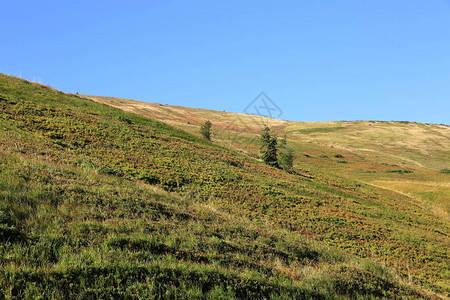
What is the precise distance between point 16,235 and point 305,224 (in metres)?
16.7

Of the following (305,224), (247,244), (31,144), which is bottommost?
(305,224)

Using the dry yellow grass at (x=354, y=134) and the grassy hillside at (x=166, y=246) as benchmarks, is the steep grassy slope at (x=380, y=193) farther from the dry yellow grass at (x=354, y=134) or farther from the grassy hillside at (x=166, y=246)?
the dry yellow grass at (x=354, y=134)

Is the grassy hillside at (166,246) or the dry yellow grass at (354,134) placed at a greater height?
the dry yellow grass at (354,134)

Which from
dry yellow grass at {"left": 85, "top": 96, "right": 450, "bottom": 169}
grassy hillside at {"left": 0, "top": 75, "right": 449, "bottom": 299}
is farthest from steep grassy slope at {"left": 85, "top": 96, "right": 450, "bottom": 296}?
dry yellow grass at {"left": 85, "top": 96, "right": 450, "bottom": 169}

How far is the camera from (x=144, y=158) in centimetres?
2439

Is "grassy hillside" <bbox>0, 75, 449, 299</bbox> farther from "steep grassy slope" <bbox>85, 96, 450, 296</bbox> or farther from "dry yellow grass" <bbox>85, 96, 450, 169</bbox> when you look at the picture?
"dry yellow grass" <bbox>85, 96, 450, 169</bbox>

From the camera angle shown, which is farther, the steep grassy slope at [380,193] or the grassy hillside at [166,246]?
the steep grassy slope at [380,193]

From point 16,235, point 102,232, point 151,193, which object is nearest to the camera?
point 16,235

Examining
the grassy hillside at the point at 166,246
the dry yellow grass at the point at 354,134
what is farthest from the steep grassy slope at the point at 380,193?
the dry yellow grass at the point at 354,134

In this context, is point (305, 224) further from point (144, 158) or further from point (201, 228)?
point (144, 158)

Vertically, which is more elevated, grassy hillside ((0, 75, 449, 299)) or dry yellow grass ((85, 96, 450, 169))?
dry yellow grass ((85, 96, 450, 169))

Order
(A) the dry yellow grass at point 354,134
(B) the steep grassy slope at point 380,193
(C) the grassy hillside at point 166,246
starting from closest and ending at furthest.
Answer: (C) the grassy hillside at point 166,246, (B) the steep grassy slope at point 380,193, (A) the dry yellow grass at point 354,134

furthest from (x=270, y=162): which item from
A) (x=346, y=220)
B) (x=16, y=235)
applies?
(x=16, y=235)

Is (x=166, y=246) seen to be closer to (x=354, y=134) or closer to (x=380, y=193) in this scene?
(x=380, y=193)
